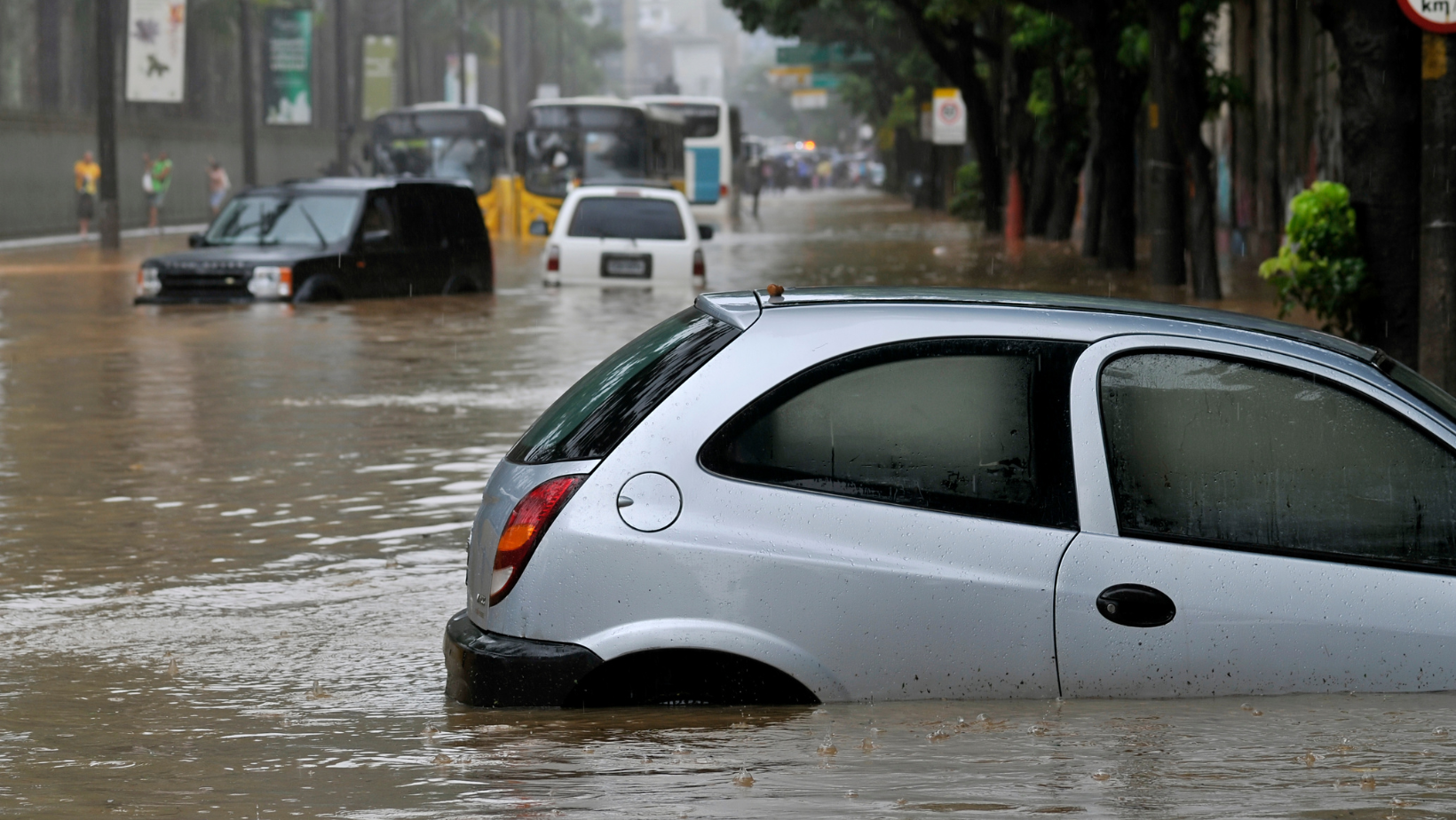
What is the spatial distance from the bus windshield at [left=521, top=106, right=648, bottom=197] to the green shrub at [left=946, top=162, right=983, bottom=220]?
11.6 meters

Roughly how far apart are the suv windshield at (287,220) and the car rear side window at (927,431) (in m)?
18.2

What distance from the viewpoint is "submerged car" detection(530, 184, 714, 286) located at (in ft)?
79.7

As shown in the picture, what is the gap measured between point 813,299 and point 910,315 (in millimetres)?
274

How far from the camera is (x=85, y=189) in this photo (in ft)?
147

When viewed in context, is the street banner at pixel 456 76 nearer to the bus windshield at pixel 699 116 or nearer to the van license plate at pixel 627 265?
the bus windshield at pixel 699 116

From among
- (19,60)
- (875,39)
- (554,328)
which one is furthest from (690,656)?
(875,39)

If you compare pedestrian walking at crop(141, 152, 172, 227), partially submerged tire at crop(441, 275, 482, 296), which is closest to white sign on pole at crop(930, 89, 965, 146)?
pedestrian walking at crop(141, 152, 172, 227)

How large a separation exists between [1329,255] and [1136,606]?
9315mm

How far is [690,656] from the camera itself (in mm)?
5020

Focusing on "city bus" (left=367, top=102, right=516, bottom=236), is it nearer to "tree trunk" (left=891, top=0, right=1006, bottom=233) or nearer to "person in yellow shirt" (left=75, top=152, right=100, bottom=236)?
"person in yellow shirt" (left=75, top=152, right=100, bottom=236)

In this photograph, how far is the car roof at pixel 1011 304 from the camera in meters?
5.25


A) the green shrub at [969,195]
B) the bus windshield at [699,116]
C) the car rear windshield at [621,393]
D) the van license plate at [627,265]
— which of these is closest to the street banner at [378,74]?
the bus windshield at [699,116]

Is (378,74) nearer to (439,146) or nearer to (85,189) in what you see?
(439,146)

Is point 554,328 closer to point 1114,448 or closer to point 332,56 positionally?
point 1114,448
